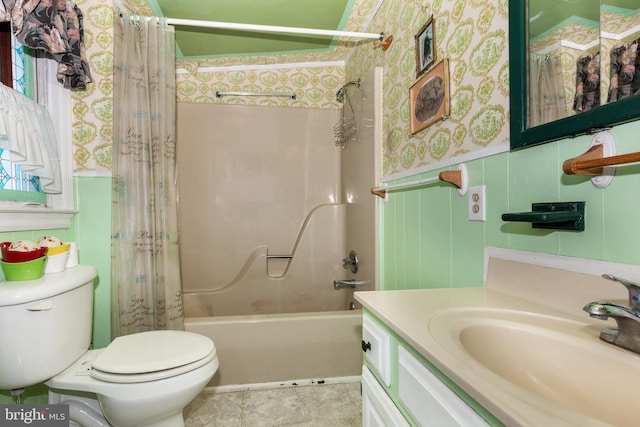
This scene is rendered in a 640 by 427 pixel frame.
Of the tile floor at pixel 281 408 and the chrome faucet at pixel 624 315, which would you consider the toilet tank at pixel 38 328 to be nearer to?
the tile floor at pixel 281 408

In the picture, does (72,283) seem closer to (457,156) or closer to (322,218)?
(457,156)

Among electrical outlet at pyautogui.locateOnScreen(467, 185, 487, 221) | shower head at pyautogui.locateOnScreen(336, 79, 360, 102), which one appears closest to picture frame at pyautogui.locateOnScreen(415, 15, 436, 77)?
electrical outlet at pyautogui.locateOnScreen(467, 185, 487, 221)

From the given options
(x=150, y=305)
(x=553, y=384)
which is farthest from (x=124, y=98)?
(x=553, y=384)

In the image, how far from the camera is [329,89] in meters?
2.76

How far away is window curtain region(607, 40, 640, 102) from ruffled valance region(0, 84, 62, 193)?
5.90 feet

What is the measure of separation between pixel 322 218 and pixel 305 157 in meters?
0.56

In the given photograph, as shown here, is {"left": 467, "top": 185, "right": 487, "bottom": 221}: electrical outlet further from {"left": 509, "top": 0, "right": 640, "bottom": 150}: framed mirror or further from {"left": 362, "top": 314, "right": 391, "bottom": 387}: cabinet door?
{"left": 362, "top": 314, "right": 391, "bottom": 387}: cabinet door

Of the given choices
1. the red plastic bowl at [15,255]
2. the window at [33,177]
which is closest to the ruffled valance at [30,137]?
the window at [33,177]

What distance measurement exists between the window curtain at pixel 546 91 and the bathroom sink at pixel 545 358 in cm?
48

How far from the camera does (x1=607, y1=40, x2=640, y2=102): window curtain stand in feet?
1.95

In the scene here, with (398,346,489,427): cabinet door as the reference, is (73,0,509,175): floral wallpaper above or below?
above

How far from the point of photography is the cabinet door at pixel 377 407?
69cm

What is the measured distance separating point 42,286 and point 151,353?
44 centimetres

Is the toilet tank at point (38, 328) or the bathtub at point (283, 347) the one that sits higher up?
the toilet tank at point (38, 328)
